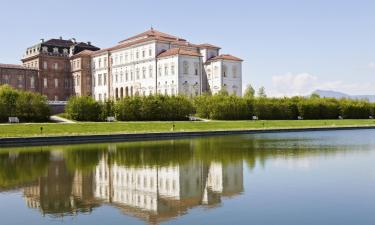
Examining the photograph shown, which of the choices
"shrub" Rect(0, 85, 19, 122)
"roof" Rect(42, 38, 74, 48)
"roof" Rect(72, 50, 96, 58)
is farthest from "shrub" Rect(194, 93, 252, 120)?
"roof" Rect(42, 38, 74, 48)

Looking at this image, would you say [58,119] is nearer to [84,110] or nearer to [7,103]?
[84,110]

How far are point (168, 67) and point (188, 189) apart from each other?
64.7 metres

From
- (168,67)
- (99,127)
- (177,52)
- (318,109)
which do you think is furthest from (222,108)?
(99,127)

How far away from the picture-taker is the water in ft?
38.5

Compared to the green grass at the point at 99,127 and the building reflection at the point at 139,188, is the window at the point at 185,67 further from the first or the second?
the building reflection at the point at 139,188

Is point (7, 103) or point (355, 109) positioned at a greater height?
point (7, 103)

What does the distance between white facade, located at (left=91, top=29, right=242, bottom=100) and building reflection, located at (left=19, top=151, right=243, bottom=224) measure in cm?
5832

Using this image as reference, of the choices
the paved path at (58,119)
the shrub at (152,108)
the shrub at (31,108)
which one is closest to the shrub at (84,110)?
the paved path at (58,119)

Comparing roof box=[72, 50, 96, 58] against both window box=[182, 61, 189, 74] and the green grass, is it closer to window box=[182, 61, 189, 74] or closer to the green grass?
window box=[182, 61, 189, 74]

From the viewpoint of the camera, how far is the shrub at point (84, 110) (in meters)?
53.7

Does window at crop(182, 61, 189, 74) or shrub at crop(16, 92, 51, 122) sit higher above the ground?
window at crop(182, 61, 189, 74)

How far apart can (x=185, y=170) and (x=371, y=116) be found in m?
66.0

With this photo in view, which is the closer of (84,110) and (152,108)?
(84,110)

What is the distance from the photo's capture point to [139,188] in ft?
50.8
